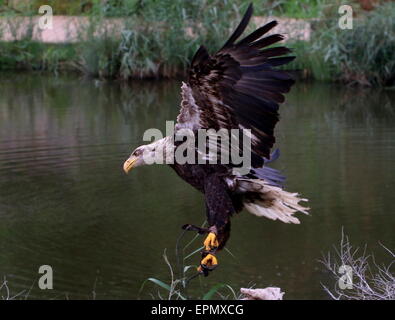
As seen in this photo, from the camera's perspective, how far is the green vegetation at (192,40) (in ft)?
53.5

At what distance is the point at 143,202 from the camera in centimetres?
891

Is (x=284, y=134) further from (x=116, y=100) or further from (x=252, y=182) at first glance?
(x=252, y=182)

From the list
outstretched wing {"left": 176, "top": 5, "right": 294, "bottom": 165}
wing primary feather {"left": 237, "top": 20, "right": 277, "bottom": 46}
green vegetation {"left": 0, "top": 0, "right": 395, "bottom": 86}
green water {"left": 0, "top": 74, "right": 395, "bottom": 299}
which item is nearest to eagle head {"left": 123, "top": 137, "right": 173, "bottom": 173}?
outstretched wing {"left": 176, "top": 5, "right": 294, "bottom": 165}

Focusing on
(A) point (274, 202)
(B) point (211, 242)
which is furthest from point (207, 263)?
(A) point (274, 202)

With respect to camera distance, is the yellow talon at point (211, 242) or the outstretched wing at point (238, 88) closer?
the outstretched wing at point (238, 88)

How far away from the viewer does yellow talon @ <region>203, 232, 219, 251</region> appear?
519cm

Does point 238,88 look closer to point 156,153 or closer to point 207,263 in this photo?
point 156,153

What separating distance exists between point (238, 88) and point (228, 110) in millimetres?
138

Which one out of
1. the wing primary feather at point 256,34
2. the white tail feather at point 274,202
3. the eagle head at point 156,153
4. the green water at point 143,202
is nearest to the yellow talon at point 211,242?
the white tail feather at point 274,202

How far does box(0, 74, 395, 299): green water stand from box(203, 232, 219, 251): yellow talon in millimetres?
1543

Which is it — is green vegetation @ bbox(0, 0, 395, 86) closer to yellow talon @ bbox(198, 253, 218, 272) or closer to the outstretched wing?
the outstretched wing

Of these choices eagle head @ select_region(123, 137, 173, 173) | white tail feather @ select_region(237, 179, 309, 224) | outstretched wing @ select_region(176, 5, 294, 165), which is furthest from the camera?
white tail feather @ select_region(237, 179, 309, 224)

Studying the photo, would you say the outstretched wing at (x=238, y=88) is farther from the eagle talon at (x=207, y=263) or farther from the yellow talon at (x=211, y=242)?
the eagle talon at (x=207, y=263)

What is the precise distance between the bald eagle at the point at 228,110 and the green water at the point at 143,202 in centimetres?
156
